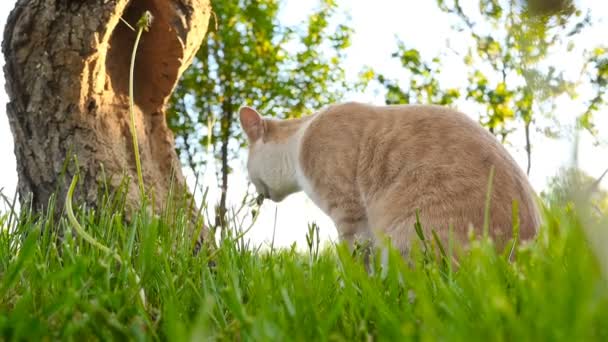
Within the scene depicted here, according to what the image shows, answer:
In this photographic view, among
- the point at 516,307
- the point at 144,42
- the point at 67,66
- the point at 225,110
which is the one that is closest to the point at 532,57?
the point at 516,307

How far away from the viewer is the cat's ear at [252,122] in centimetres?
317

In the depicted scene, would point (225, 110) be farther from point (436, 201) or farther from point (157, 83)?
point (436, 201)

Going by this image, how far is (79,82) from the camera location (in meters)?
2.68

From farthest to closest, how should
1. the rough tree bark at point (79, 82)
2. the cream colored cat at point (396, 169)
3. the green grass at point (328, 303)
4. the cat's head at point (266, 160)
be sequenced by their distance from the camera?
the cat's head at point (266, 160) → the rough tree bark at point (79, 82) → the cream colored cat at point (396, 169) → the green grass at point (328, 303)

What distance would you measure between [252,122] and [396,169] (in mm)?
1150

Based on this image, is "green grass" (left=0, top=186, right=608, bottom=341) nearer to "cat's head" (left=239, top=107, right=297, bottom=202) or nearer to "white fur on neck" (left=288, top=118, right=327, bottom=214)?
"white fur on neck" (left=288, top=118, right=327, bottom=214)

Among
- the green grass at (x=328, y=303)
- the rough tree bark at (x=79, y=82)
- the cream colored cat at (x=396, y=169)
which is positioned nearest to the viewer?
the green grass at (x=328, y=303)

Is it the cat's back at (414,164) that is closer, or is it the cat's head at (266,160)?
the cat's back at (414,164)

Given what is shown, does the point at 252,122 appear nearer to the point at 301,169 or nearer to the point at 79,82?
the point at 301,169

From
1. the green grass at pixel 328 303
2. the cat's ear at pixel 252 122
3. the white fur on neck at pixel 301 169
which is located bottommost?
the green grass at pixel 328 303

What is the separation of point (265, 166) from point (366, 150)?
2.68 feet

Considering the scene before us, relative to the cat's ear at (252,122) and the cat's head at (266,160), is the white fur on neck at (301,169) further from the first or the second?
the cat's ear at (252,122)

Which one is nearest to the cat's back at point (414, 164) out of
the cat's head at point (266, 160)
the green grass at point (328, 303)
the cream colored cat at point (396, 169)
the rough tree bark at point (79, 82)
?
the cream colored cat at point (396, 169)

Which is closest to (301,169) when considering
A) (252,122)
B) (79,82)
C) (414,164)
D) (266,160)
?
(266,160)
